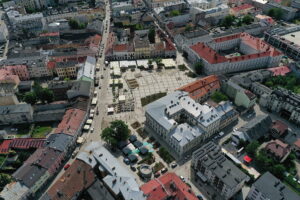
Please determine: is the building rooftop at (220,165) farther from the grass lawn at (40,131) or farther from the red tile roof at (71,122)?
the grass lawn at (40,131)

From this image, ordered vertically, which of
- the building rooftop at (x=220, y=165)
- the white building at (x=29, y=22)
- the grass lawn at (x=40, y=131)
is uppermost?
the white building at (x=29, y=22)

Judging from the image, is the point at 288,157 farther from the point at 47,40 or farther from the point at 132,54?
the point at 47,40

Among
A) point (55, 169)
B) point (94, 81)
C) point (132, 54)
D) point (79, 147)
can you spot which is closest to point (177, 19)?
point (132, 54)

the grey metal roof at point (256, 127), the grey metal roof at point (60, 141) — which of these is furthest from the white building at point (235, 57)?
the grey metal roof at point (60, 141)

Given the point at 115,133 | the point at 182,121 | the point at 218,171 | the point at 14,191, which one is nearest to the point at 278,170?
the point at 218,171

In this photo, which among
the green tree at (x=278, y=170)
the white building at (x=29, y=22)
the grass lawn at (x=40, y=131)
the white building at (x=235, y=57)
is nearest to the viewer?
the green tree at (x=278, y=170)

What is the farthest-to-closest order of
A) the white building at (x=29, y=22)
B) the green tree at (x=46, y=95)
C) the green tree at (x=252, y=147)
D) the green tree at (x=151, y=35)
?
the white building at (x=29, y=22)
the green tree at (x=151, y=35)
the green tree at (x=46, y=95)
the green tree at (x=252, y=147)

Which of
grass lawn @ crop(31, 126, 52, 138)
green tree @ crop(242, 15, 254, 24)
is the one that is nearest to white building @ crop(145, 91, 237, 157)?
grass lawn @ crop(31, 126, 52, 138)

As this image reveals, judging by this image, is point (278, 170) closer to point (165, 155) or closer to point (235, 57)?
point (165, 155)
